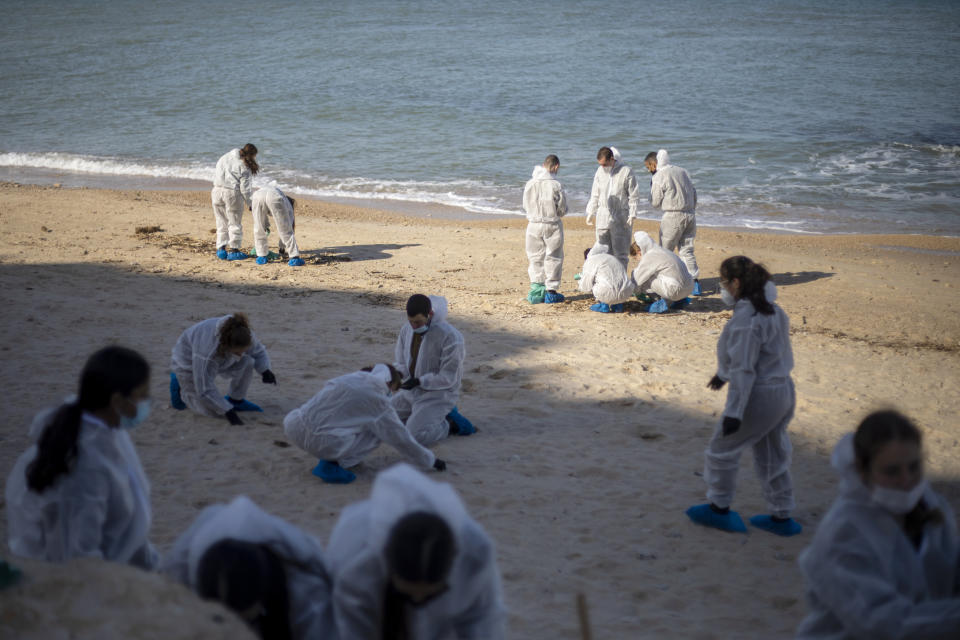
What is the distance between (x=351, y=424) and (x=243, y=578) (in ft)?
11.1

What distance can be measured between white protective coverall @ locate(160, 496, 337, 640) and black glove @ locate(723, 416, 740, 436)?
304 centimetres

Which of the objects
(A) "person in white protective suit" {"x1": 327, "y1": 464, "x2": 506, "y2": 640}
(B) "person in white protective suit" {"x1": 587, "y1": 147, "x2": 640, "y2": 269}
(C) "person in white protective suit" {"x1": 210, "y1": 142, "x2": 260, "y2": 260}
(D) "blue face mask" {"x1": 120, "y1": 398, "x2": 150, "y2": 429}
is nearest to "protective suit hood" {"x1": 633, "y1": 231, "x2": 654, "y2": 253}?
(B) "person in white protective suit" {"x1": 587, "y1": 147, "x2": 640, "y2": 269}

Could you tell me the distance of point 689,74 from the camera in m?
36.0

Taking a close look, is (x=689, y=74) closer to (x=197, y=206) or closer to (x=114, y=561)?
(x=197, y=206)

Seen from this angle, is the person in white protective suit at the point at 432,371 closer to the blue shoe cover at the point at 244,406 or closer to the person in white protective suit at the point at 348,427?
the person in white protective suit at the point at 348,427

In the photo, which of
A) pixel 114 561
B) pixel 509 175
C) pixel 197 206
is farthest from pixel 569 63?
pixel 114 561

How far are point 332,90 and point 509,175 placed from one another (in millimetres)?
15668

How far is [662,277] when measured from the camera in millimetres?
10500

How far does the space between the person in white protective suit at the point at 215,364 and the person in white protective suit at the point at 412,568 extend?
4156 millimetres

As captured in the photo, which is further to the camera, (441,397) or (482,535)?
(441,397)

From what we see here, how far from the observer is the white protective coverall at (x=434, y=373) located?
6488 mm

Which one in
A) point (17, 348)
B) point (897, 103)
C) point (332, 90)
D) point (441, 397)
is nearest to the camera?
point (441, 397)

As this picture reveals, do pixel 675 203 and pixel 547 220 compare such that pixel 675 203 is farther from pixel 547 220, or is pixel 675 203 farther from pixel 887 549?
pixel 887 549

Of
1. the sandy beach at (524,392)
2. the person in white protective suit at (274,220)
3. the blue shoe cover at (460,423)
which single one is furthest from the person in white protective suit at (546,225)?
the blue shoe cover at (460,423)
